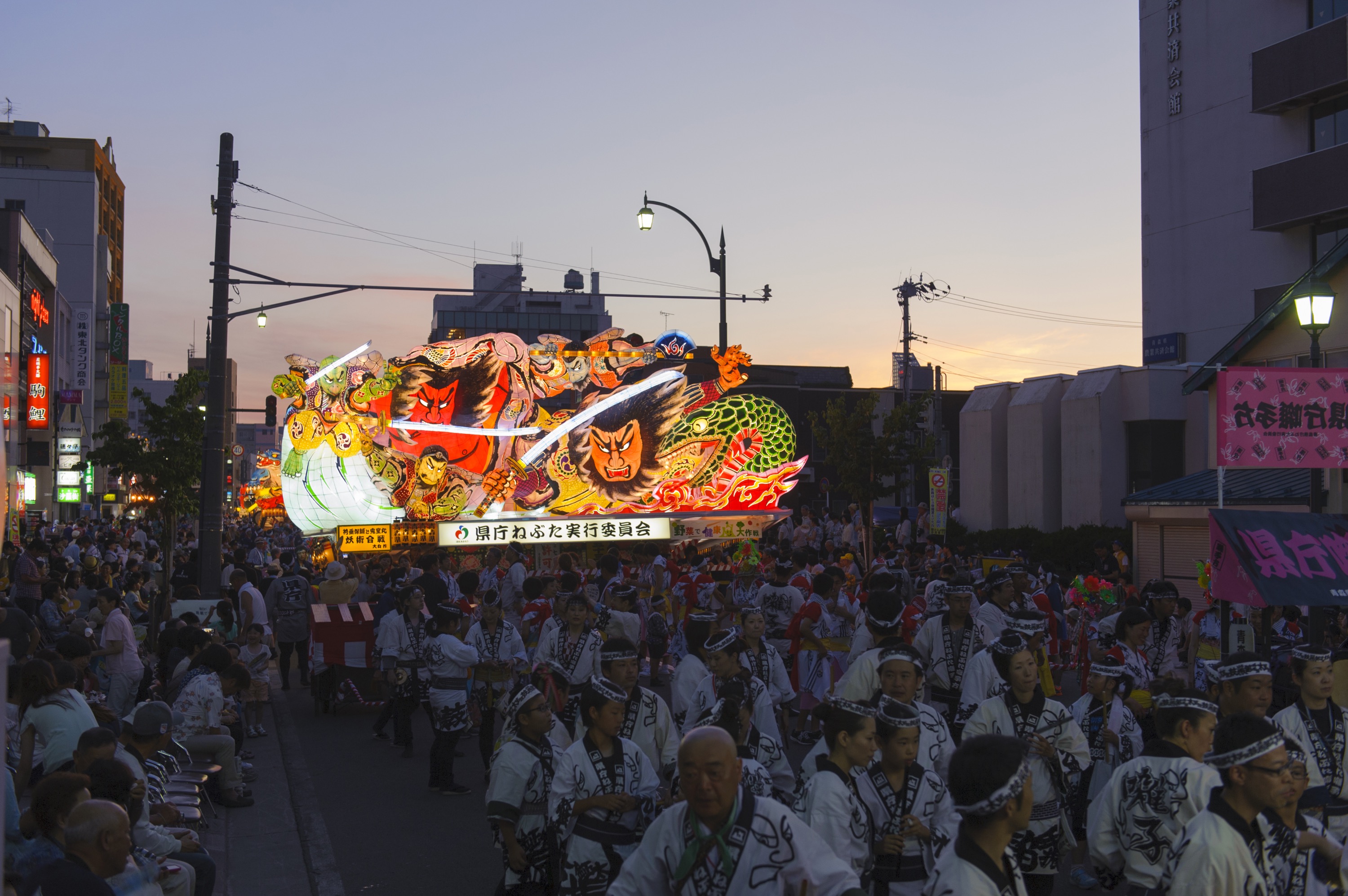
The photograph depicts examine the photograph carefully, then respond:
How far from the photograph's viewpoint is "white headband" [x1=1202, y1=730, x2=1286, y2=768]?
4.24m

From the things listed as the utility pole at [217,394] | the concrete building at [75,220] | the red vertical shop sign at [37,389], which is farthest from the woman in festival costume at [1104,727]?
the concrete building at [75,220]

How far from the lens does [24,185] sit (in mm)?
62188

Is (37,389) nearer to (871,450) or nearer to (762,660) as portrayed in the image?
(871,450)

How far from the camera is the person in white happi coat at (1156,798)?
5.22 metres

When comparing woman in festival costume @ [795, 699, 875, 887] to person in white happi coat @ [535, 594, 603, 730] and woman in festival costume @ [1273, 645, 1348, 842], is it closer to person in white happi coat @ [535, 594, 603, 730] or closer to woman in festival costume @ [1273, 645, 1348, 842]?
woman in festival costume @ [1273, 645, 1348, 842]

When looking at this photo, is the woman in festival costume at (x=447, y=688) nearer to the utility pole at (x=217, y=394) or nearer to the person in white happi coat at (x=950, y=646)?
the person in white happi coat at (x=950, y=646)

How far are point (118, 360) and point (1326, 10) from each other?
51.8 meters

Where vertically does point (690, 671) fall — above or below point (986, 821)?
below

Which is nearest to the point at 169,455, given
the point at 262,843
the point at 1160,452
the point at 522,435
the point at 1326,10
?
the point at 522,435

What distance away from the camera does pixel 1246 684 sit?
236 inches

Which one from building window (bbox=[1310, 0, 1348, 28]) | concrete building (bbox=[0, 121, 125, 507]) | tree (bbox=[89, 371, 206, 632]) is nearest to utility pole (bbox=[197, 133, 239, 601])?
tree (bbox=[89, 371, 206, 632])

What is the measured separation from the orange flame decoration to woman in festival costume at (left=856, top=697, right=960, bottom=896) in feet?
78.3

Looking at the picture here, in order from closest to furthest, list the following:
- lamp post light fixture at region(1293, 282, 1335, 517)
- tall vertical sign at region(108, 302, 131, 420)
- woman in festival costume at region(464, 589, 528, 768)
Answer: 1. woman in festival costume at region(464, 589, 528, 768)
2. lamp post light fixture at region(1293, 282, 1335, 517)
3. tall vertical sign at region(108, 302, 131, 420)

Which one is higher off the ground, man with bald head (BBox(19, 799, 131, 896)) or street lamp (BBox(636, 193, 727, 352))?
street lamp (BBox(636, 193, 727, 352))
